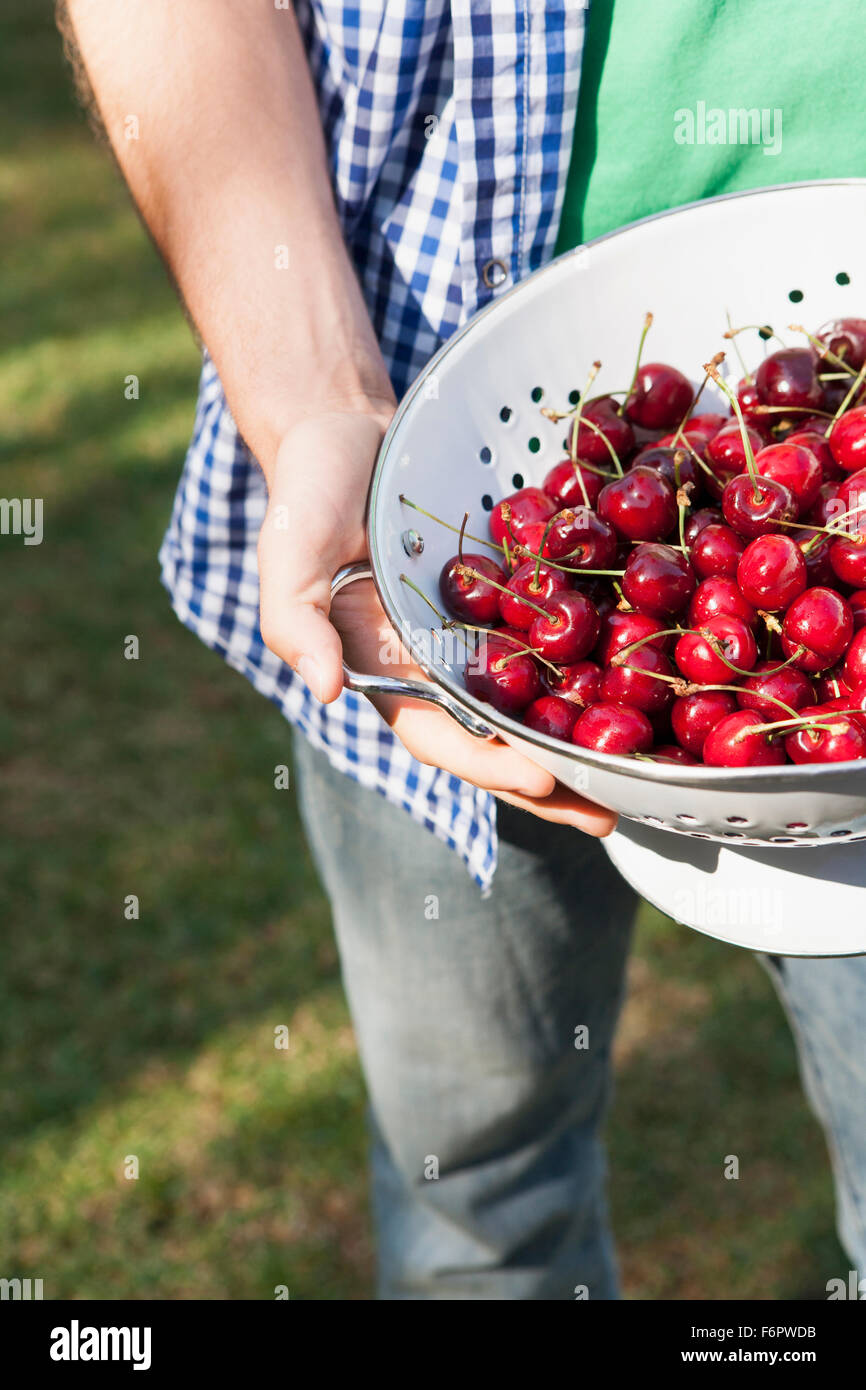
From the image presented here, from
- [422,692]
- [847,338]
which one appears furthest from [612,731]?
[847,338]

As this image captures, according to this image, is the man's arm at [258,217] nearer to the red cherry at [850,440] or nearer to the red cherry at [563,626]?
the red cherry at [563,626]

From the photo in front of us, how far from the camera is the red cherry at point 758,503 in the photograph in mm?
1146

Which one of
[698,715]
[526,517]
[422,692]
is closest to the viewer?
[422,692]

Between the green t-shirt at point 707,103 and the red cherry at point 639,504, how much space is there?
273mm

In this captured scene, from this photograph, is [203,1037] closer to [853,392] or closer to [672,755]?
[672,755]

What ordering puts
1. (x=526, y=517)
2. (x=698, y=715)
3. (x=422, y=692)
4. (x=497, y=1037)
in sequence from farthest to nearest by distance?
1. (x=497, y=1037)
2. (x=526, y=517)
3. (x=698, y=715)
4. (x=422, y=692)

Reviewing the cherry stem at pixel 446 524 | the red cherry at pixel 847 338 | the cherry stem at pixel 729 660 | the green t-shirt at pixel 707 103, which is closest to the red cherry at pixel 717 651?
the cherry stem at pixel 729 660

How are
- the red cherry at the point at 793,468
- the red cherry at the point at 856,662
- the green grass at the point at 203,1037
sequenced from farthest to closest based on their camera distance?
the green grass at the point at 203,1037 < the red cherry at the point at 793,468 < the red cherry at the point at 856,662

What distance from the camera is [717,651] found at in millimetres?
1116

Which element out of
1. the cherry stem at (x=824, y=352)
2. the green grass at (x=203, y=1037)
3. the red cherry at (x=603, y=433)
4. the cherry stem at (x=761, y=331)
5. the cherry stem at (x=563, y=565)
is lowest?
the green grass at (x=203, y=1037)

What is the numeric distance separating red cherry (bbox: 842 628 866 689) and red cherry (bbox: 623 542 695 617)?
0.15m

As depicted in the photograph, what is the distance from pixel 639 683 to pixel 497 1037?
550mm

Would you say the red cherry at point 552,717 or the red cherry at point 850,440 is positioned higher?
the red cherry at point 850,440

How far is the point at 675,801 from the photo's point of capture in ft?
2.95
